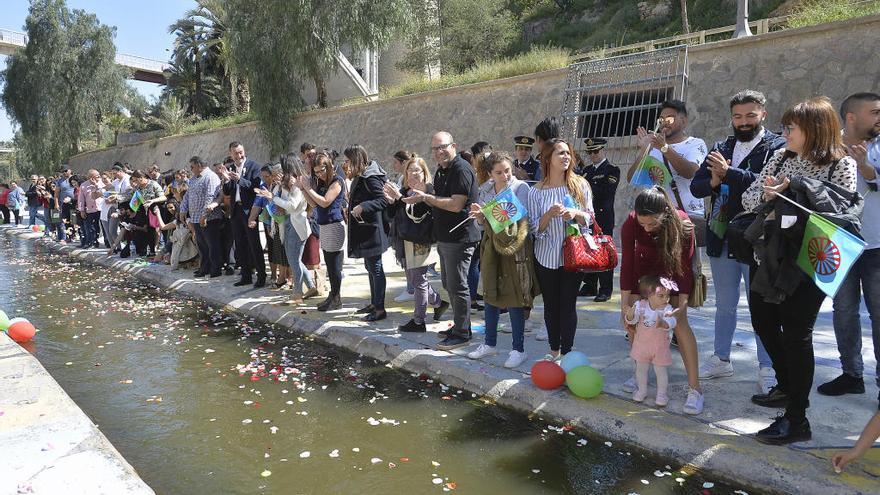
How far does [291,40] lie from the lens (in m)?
21.3

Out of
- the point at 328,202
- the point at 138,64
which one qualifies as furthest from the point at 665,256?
the point at 138,64

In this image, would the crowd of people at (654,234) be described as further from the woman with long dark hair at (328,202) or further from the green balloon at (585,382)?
the green balloon at (585,382)

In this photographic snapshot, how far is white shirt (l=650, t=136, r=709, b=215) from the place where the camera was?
4464 mm

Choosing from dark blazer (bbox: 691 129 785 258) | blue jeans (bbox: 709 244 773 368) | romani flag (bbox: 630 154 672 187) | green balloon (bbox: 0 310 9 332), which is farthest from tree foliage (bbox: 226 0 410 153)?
blue jeans (bbox: 709 244 773 368)

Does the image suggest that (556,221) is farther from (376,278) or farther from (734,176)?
(376,278)

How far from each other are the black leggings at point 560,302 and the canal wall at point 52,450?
2.97m

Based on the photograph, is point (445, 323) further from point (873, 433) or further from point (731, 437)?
point (873, 433)

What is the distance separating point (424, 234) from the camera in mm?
5633

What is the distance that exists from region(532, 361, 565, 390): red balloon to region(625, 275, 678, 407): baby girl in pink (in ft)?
1.83

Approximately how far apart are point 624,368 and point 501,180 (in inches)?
71.8

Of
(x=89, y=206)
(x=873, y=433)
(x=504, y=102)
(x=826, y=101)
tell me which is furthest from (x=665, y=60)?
(x=89, y=206)

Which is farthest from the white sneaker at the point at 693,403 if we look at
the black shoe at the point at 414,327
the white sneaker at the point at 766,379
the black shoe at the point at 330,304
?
the black shoe at the point at 330,304

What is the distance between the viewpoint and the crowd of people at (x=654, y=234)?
3168 mm

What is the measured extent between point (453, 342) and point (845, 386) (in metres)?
3.00
